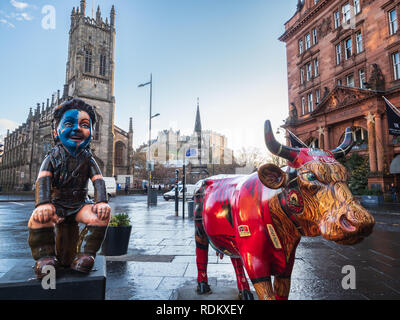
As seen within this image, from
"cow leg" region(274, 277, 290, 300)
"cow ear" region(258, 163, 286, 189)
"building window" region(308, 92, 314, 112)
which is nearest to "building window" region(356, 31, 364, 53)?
"building window" region(308, 92, 314, 112)

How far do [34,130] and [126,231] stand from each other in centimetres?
4871

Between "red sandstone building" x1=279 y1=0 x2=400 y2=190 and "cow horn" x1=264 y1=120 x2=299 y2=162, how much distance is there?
593 inches

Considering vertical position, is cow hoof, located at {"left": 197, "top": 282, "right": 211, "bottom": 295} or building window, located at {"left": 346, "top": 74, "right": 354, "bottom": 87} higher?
building window, located at {"left": 346, "top": 74, "right": 354, "bottom": 87}

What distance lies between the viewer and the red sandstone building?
18266 mm

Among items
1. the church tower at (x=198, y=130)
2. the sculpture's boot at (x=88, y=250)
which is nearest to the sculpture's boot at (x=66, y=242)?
the sculpture's boot at (x=88, y=250)

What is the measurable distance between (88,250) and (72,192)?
1.92 feet

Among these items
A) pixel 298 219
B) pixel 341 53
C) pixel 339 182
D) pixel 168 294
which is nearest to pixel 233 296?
pixel 168 294

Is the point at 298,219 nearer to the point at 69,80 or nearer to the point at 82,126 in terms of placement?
the point at 82,126

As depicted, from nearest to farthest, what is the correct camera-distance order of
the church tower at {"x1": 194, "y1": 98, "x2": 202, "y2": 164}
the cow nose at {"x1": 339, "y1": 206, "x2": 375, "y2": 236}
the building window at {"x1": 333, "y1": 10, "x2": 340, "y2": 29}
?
the cow nose at {"x1": 339, "y1": 206, "x2": 375, "y2": 236} < the building window at {"x1": 333, "y1": 10, "x2": 340, "y2": 29} < the church tower at {"x1": 194, "y1": 98, "x2": 202, "y2": 164}

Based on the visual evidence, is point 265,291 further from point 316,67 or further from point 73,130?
point 316,67

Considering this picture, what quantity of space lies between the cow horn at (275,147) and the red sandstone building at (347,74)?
15.1m

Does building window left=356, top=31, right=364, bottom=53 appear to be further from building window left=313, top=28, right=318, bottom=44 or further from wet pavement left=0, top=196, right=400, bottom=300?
wet pavement left=0, top=196, right=400, bottom=300

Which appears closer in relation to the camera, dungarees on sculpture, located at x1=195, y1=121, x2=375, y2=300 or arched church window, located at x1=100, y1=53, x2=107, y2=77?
dungarees on sculpture, located at x1=195, y1=121, x2=375, y2=300

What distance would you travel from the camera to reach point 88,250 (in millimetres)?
2273
